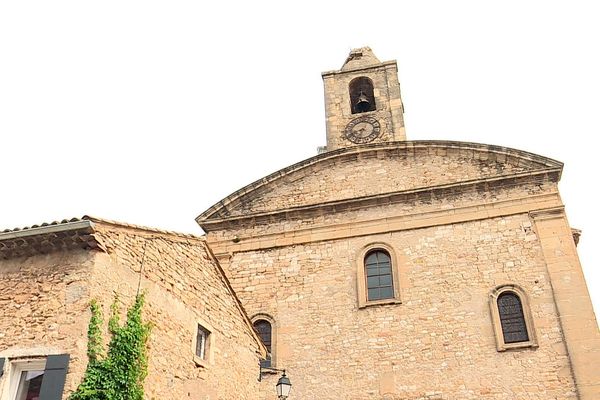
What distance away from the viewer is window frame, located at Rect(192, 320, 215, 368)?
9.95m

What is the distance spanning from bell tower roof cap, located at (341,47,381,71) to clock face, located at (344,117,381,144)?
2329mm

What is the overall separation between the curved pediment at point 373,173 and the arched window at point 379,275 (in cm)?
174

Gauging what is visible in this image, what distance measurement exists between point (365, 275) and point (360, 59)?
9.21 meters

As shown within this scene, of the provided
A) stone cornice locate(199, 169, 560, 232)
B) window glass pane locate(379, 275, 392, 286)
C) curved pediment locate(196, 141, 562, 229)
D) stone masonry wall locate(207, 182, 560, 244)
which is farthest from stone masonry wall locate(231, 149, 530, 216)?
window glass pane locate(379, 275, 392, 286)

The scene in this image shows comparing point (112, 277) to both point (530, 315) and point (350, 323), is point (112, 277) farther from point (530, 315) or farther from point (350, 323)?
point (530, 315)

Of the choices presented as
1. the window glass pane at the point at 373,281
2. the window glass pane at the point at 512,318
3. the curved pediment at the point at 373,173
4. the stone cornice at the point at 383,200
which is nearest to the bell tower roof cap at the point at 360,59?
the curved pediment at the point at 373,173

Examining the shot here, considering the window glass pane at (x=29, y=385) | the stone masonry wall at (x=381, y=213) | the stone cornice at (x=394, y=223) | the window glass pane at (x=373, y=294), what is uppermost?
the stone masonry wall at (x=381, y=213)

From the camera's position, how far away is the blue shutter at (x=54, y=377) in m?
7.02

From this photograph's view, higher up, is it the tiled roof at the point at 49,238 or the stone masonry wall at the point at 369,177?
the stone masonry wall at the point at 369,177

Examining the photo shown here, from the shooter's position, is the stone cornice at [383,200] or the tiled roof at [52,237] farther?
the stone cornice at [383,200]

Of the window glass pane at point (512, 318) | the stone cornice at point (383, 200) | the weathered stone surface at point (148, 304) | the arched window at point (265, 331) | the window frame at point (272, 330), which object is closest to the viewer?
the weathered stone surface at point (148, 304)

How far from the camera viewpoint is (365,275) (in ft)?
49.8

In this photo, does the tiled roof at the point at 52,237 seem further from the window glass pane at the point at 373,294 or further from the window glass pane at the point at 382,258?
the window glass pane at the point at 382,258

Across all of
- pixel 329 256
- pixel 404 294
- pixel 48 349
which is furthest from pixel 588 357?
pixel 48 349
